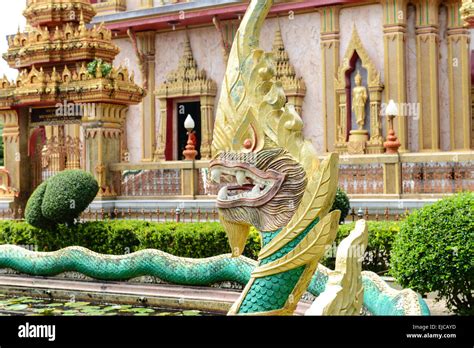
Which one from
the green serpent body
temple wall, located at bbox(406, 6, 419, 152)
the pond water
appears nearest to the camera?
the pond water

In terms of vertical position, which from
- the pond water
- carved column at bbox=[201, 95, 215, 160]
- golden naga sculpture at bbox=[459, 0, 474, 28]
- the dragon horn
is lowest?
the pond water

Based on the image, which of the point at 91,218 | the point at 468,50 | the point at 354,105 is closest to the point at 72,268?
the point at 91,218

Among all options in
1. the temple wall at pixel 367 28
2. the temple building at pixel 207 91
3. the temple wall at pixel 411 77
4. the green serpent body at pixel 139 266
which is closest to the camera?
the green serpent body at pixel 139 266

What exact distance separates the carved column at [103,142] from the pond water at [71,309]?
4898mm

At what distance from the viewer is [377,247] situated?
33.2 feet

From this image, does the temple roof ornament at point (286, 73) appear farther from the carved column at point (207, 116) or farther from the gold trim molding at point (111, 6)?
the gold trim molding at point (111, 6)

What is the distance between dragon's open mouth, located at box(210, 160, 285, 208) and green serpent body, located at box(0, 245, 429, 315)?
2702mm

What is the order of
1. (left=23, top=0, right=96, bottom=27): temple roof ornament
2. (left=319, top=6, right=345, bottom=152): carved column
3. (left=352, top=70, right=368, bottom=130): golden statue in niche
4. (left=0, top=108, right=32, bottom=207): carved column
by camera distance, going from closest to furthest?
(left=0, top=108, right=32, bottom=207): carved column, (left=23, top=0, right=96, bottom=27): temple roof ornament, (left=352, top=70, right=368, bottom=130): golden statue in niche, (left=319, top=6, right=345, bottom=152): carved column

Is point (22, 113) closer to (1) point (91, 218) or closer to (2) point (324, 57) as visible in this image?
(1) point (91, 218)

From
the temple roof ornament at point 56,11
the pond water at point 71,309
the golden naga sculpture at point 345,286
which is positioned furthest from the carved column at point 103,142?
the golden naga sculpture at point 345,286

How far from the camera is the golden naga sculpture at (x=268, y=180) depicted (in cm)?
570

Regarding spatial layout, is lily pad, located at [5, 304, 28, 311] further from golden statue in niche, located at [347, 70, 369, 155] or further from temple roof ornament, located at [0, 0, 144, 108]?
golden statue in niche, located at [347, 70, 369, 155]

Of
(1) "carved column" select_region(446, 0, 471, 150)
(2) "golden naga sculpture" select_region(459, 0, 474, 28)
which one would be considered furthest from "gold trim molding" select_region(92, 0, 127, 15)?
(2) "golden naga sculpture" select_region(459, 0, 474, 28)

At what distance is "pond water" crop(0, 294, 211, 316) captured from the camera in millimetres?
9070
